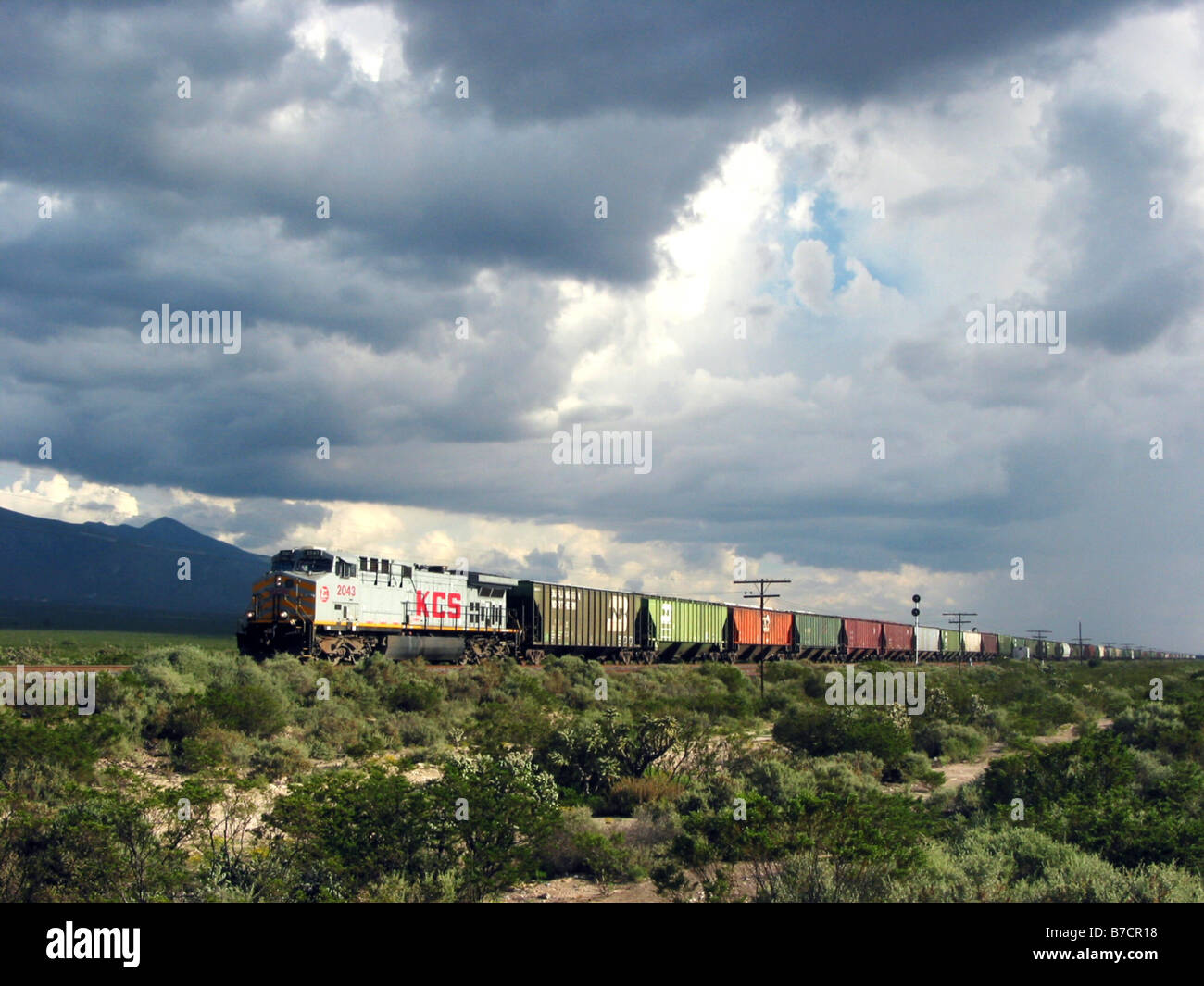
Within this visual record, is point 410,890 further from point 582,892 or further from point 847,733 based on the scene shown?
point 847,733

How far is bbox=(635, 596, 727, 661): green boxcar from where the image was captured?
5825 centimetres

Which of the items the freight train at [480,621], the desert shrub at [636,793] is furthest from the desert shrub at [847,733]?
the freight train at [480,621]

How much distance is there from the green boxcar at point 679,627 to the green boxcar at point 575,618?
1221mm

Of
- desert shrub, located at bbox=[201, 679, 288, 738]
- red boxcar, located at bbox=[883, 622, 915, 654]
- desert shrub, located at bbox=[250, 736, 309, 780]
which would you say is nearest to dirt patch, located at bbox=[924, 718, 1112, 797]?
desert shrub, located at bbox=[250, 736, 309, 780]

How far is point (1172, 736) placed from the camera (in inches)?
933

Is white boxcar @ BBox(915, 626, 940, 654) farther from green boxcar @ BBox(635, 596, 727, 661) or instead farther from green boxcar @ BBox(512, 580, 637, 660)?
green boxcar @ BBox(512, 580, 637, 660)

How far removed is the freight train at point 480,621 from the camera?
35250mm

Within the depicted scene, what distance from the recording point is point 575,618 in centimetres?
5166

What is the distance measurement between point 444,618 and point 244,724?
2091 cm

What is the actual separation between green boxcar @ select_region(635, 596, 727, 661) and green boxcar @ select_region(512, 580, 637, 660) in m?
1.22

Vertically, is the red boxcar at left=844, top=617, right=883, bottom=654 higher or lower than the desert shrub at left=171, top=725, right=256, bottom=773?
lower

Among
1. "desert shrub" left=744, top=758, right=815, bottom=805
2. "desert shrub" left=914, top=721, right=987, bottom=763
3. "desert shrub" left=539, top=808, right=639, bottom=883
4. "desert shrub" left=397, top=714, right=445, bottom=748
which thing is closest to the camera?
"desert shrub" left=539, top=808, right=639, bottom=883

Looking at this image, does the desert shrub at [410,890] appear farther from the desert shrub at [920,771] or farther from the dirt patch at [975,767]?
the desert shrub at [920,771]
